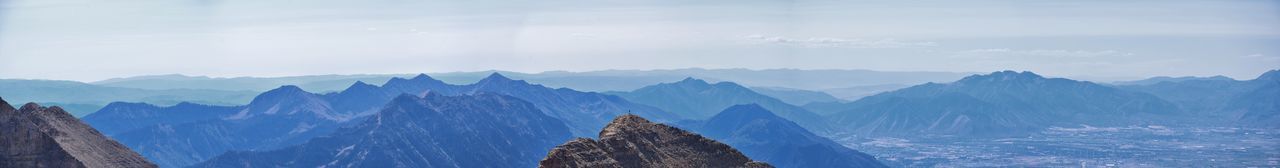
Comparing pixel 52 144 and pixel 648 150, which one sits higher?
pixel 648 150

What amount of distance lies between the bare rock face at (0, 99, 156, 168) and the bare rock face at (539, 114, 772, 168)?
48682 millimetres

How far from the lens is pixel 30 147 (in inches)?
4291

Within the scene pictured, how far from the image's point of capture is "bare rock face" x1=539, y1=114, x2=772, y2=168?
7531 cm

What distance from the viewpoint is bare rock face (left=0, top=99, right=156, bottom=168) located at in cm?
10750

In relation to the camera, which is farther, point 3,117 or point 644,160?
point 3,117

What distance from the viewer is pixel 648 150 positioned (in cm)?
7988

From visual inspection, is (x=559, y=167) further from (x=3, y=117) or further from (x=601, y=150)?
(x=3, y=117)

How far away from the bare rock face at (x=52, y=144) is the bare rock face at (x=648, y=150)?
1917 inches

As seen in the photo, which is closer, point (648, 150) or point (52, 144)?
point (648, 150)

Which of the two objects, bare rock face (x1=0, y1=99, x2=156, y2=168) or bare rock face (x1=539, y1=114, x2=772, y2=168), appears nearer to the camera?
bare rock face (x1=539, y1=114, x2=772, y2=168)

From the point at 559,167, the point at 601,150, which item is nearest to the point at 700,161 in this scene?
the point at 601,150

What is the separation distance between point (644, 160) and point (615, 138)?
73.7 inches

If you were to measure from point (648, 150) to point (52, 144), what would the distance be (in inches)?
2097

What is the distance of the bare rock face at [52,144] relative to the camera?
107500 mm
